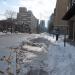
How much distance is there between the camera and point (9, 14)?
494 ft

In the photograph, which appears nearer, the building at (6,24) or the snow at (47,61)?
the snow at (47,61)

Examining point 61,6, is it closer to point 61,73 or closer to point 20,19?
point 61,73

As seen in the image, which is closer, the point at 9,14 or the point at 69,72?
the point at 69,72

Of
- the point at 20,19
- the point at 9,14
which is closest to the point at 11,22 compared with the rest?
the point at 9,14

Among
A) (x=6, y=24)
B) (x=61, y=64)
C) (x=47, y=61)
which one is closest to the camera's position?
(x=61, y=64)

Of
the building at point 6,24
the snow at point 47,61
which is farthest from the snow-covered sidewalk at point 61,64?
the building at point 6,24

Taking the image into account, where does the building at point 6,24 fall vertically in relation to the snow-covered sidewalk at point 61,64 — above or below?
above

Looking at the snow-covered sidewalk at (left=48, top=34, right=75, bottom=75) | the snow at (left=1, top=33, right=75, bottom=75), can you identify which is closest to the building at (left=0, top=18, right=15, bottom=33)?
the snow at (left=1, top=33, right=75, bottom=75)

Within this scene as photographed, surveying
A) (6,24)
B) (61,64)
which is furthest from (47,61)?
(6,24)

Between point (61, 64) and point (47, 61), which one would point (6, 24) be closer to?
point (47, 61)

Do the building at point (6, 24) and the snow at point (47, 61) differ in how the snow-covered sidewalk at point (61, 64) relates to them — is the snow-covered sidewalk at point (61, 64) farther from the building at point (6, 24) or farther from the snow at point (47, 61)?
the building at point (6, 24)

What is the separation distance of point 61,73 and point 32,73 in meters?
1.05

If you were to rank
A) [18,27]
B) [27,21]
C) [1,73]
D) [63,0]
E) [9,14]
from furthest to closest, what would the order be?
1. [27,21]
2. [18,27]
3. [9,14]
4. [63,0]
5. [1,73]

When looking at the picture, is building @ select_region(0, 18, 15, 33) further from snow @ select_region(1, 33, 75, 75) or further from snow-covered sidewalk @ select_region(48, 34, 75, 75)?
snow-covered sidewalk @ select_region(48, 34, 75, 75)
